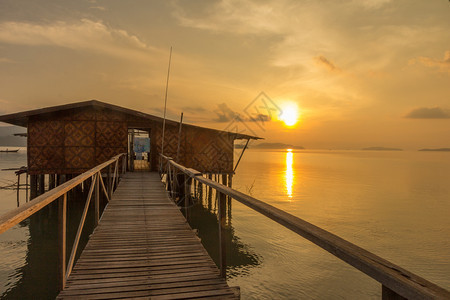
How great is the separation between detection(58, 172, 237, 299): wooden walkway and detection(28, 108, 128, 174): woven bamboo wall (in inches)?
455

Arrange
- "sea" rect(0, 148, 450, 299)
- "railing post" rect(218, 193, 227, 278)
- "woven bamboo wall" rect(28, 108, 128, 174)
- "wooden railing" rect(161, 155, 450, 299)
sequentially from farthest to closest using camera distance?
"woven bamboo wall" rect(28, 108, 128, 174)
"sea" rect(0, 148, 450, 299)
"railing post" rect(218, 193, 227, 278)
"wooden railing" rect(161, 155, 450, 299)

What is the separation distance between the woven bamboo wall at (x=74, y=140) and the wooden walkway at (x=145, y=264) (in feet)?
37.9

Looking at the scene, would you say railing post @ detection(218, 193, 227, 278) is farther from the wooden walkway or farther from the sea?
the sea

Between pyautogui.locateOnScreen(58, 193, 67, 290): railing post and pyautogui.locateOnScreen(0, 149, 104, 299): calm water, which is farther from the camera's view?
pyautogui.locateOnScreen(0, 149, 104, 299): calm water

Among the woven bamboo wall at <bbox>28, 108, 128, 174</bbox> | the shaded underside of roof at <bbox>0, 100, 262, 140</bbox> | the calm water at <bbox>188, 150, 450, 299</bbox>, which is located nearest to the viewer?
the calm water at <bbox>188, 150, 450, 299</bbox>

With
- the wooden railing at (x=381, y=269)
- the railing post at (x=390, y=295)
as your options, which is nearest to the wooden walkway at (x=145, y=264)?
the wooden railing at (x=381, y=269)

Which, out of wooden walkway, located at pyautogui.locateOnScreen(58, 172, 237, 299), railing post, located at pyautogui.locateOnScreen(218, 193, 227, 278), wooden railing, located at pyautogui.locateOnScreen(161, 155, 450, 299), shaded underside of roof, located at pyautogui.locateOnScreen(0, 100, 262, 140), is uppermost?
shaded underside of roof, located at pyautogui.locateOnScreen(0, 100, 262, 140)

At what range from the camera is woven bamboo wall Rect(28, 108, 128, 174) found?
16219mm

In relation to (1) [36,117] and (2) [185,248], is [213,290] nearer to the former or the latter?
(2) [185,248]

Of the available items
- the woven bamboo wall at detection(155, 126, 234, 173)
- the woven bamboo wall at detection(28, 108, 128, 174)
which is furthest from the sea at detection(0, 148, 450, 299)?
the woven bamboo wall at detection(155, 126, 234, 173)

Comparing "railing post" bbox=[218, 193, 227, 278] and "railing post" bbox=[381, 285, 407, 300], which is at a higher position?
"railing post" bbox=[381, 285, 407, 300]

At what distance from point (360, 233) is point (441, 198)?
2085 cm

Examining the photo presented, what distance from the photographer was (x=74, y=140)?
16516 millimetres

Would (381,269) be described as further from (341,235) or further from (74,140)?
(341,235)
